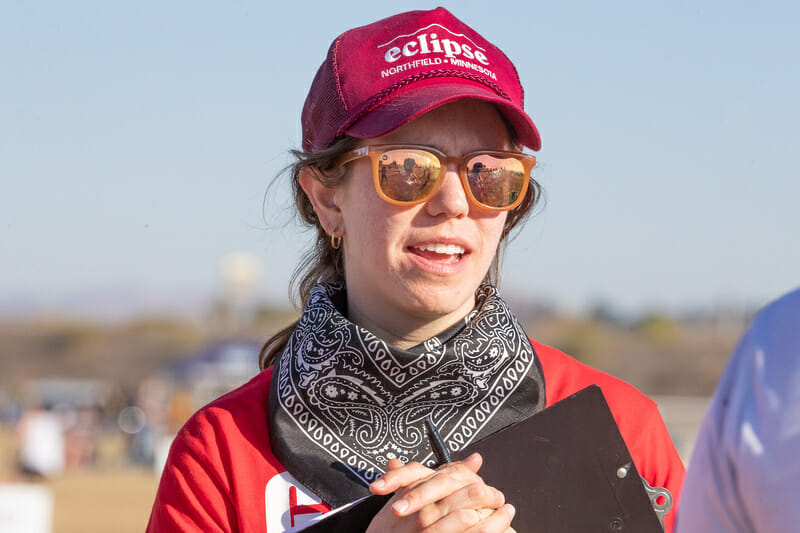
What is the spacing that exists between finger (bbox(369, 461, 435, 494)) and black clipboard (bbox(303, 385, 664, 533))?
0.22 metres

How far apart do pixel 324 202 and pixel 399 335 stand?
0.41m

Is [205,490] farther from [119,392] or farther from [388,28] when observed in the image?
[119,392]

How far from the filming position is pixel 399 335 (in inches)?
93.7

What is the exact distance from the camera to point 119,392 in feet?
132

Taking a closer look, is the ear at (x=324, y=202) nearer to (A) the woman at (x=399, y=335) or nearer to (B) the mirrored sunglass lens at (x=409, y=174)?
(A) the woman at (x=399, y=335)

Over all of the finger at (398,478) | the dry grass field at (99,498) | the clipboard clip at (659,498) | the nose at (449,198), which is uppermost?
the nose at (449,198)

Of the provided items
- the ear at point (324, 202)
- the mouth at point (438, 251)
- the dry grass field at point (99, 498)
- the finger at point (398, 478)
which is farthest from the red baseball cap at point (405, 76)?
the dry grass field at point (99, 498)

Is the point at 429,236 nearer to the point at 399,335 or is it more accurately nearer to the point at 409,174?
the point at 409,174

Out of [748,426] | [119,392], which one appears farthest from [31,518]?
[119,392]

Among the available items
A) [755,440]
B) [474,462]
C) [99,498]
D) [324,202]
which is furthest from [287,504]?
[99,498]

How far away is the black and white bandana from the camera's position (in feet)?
7.30

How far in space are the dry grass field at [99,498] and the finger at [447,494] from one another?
12934mm

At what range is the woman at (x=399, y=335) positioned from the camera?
7.24 feet

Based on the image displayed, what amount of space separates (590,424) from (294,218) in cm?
118
